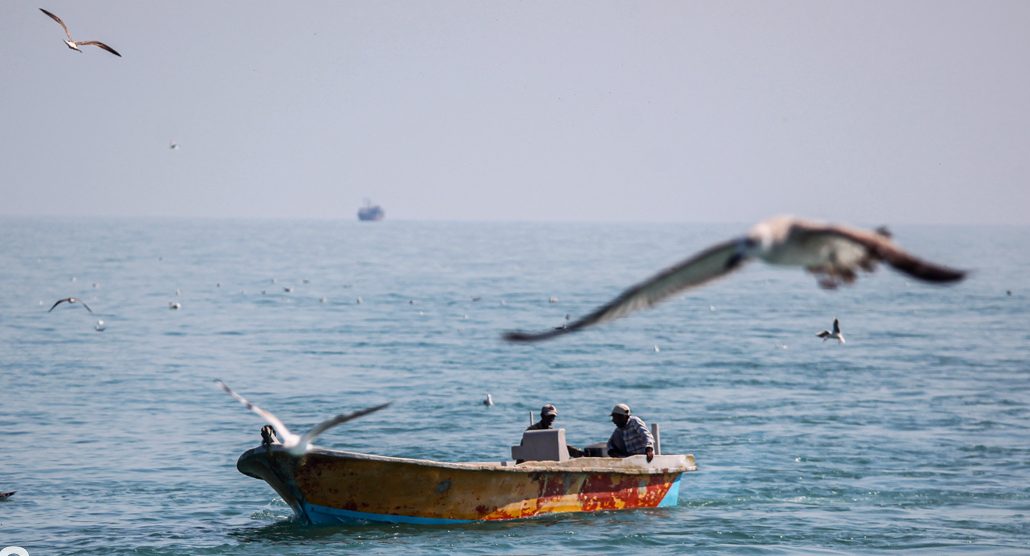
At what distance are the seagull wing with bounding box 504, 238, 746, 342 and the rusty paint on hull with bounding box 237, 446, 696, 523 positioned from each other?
8753mm

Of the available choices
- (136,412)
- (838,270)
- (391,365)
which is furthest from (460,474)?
(391,365)

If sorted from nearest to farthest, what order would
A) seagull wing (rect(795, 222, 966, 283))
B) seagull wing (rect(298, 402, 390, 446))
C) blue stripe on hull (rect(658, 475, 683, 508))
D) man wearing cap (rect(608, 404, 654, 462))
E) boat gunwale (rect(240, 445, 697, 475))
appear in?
1. seagull wing (rect(795, 222, 966, 283))
2. seagull wing (rect(298, 402, 390, 446))
3. boat gunwale (rect(240, 445, 697, 475))
4. man wearing cap (rect(608, 404, 654, 462))
5. blue stripe on hull (rect(658, 475, 683, 508))

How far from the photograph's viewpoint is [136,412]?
3559 cm

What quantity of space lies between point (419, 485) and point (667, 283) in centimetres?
938

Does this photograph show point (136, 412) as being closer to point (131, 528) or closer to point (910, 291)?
point (131, 528)

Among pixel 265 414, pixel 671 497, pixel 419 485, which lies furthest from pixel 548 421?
pixel 265 414

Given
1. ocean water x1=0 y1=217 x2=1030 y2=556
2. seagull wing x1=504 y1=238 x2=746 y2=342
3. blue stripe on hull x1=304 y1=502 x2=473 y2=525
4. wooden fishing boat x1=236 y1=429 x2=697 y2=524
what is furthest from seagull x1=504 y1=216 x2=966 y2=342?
blue stripe on hull x1=304 y1=502 x2=473 y2=525

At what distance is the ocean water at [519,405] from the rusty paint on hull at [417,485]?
0.31 meters

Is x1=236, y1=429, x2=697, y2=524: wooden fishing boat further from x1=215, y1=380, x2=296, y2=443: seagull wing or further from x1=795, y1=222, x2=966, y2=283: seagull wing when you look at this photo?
x1=795, y1=222, x2=966, y2=283: seagull wing

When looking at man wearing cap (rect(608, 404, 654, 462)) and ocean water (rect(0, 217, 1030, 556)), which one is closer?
ocean water (rect(0, 217, 1030, 556))

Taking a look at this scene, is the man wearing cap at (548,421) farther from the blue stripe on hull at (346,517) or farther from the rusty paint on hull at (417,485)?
the blue stripe on hull at (346,517)

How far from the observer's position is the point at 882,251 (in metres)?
10.5

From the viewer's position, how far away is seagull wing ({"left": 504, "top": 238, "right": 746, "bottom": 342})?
36.4ft

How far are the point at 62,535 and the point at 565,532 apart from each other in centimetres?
763
